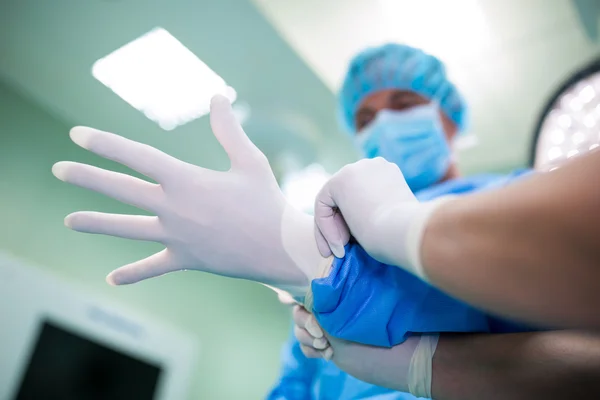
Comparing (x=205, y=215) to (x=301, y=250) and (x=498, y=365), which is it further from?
(x=498, y=365)

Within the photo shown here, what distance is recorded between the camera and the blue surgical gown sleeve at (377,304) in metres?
0.61

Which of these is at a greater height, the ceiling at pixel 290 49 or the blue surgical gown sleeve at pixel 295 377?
the ceiling at pixel 290 49

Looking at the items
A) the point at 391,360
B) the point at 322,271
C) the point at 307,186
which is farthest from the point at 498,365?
the point at 307,186

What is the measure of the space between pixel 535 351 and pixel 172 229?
0.50 metres

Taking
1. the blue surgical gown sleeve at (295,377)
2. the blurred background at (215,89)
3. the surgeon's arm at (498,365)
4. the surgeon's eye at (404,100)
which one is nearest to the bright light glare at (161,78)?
the blurred background at (215,89)

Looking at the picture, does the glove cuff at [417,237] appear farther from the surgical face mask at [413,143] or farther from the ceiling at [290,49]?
the ceiling at [290,49]

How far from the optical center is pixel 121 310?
1.69 m

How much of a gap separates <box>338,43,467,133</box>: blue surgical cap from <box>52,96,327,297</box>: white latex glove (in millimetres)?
848

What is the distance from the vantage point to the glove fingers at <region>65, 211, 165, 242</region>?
66 cm

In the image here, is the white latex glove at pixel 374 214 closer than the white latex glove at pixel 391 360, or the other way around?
the white latex glove at pixel 374 214

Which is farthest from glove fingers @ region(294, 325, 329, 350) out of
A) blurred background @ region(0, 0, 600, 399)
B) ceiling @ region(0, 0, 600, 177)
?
ceiling @ region(0, 0, 600, 177)

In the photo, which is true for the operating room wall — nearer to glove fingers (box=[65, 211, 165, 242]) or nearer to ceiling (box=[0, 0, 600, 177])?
ceiling (box=[0, 0, 600, 177])

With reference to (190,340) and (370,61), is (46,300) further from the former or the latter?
(370,61)

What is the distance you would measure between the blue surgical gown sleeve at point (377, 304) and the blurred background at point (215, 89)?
26.5 inches
